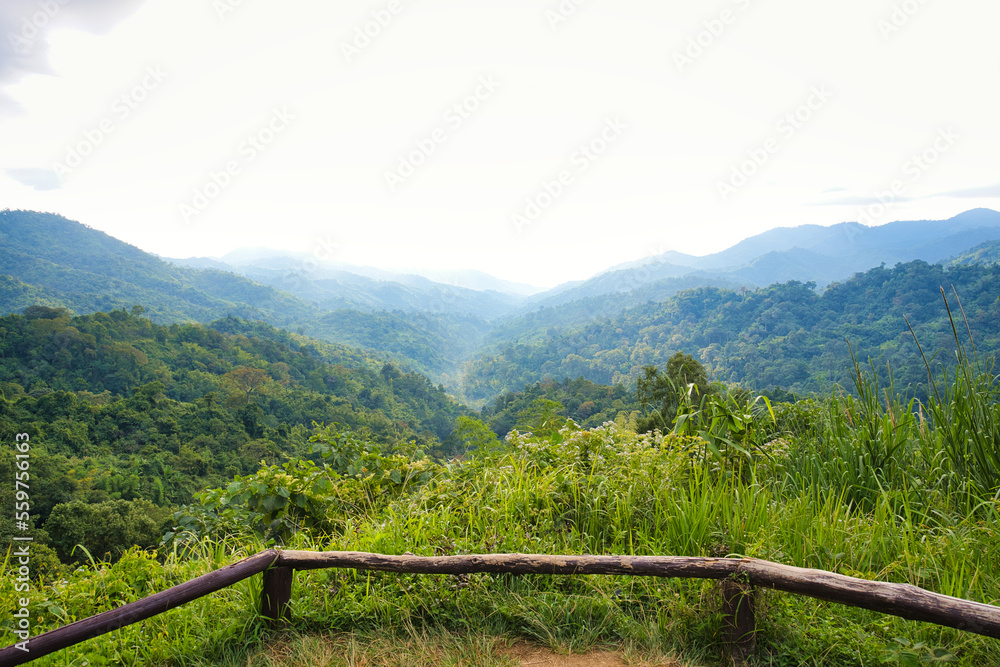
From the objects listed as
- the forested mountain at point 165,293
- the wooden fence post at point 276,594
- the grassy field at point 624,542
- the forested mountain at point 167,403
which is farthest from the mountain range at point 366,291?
the wooden fence post at point 276,594

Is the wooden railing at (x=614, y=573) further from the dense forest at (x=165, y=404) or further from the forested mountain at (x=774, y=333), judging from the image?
the forested mountain at (x=774, y=333)

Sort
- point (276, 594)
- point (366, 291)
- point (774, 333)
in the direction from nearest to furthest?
point (276, 594)
point (774, 333)
point (366, 291)

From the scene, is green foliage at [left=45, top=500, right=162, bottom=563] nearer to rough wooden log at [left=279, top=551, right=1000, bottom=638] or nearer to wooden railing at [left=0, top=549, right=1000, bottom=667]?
wooden railing at [left=0, top=549, right=1000, bottom=667]

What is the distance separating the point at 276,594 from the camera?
7.40 ft

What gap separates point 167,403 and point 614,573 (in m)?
35.4

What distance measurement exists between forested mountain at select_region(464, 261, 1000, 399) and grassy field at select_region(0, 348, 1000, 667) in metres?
37.3

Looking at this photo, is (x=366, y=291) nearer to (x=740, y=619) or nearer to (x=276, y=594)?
(x=276, y=594)

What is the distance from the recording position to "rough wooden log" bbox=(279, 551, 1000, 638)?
1506 millimetres

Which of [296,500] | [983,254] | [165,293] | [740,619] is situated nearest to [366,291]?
[165,293]

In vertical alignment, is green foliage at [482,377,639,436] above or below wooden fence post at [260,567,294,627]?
below

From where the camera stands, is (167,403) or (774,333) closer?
(167,403)

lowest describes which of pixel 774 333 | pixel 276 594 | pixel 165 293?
pixel 774 333

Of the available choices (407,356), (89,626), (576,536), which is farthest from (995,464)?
(407,356)

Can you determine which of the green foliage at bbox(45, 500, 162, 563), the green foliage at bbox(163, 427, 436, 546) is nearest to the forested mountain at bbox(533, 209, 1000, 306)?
the green foliage at bbox(45, 500, 162, 563)
